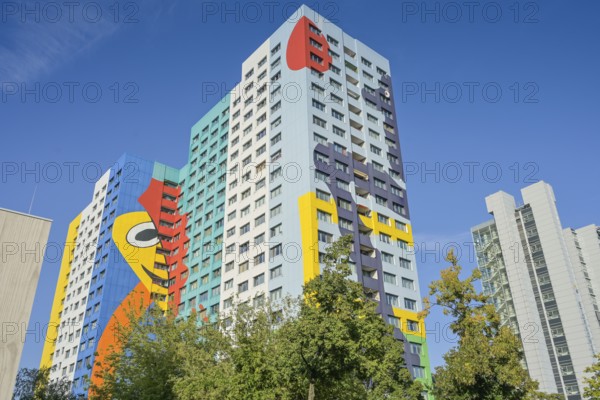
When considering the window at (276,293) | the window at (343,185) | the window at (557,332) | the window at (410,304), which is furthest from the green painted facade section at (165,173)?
the window at (557,332)

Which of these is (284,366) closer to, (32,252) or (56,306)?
(32,252)

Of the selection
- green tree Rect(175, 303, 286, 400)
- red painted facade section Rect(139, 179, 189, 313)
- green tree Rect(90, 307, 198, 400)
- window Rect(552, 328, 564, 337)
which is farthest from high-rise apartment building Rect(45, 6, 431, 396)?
window Rect(552, 328, 564, 337)

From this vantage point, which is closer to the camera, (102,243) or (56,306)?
(102,243)

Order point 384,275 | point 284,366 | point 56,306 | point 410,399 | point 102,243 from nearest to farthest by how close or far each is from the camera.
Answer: point 284,366 → point 410,399 → point 384,275 → point 102,243 → point 56,306

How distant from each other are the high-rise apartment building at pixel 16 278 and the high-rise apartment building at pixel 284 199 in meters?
32.7

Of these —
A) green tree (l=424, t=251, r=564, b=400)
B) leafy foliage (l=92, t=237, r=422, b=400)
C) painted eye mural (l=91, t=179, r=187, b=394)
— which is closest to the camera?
leafy foliage (l=92, t=237, r=422, b=400)

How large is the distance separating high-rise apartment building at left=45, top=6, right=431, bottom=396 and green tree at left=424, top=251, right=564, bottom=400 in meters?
21.8

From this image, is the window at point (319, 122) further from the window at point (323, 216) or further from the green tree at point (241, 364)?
the green tree at point (241, 364)

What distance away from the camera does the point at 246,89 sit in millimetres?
75125

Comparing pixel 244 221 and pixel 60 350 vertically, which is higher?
pixel 244 221

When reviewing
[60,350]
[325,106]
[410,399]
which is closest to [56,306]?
[60,350]

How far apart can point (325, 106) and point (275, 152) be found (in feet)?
29.0

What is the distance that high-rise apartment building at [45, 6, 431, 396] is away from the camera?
5556cm

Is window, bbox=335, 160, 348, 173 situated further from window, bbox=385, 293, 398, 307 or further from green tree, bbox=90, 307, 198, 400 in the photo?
green tree, bbox=90, 307, 198, 400
